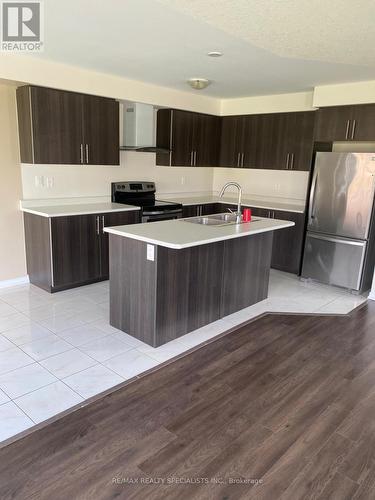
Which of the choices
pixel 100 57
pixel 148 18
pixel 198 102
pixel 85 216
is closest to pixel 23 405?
pixel 85 216

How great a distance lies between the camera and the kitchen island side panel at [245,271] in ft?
11.9

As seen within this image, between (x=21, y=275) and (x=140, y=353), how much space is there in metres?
2.29

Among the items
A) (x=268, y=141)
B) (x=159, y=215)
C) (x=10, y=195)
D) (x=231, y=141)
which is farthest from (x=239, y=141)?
(x=10, y=195)

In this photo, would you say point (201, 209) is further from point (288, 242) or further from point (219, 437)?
point (219, 437)

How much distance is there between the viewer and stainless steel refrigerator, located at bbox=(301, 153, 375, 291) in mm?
4344

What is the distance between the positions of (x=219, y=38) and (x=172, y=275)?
1934 millimetres

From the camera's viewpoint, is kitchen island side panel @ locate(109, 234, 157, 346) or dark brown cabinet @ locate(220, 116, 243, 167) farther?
dark brown cabinet @ locate(220, 116, 243, 167)

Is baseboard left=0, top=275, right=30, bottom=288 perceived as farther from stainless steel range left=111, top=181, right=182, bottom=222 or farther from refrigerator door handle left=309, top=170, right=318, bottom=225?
refrigerator door handle left=309, top=170, right=318, bottom=225

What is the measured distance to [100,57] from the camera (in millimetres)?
3701

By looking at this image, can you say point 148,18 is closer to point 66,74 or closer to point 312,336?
point 66,74

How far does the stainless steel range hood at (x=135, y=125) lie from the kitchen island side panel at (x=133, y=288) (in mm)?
2220

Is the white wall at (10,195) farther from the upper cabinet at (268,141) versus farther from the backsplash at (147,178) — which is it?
the upper cabinet at (268,141)

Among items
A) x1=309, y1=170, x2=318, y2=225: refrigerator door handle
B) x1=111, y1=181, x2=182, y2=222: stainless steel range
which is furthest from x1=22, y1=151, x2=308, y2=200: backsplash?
x1=309, y1=170, x2=318, y2=225: refrigerator door handle

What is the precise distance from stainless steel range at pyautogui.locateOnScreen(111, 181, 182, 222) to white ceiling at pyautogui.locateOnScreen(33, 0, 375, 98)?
1.43 metres
